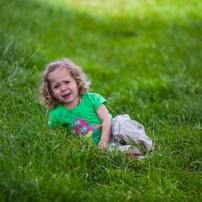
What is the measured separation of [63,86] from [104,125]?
0.58m

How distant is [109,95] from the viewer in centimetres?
400

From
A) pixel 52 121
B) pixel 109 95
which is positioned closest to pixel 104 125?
pixel 52 121

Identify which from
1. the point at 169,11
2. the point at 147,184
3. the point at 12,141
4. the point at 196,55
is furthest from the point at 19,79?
the point at 169,11

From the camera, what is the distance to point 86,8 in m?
8.74

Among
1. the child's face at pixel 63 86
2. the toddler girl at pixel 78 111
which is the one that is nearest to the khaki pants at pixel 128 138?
the toddler girl at pixel 78 111

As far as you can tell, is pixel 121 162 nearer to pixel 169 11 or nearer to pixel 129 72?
pixel 129 72

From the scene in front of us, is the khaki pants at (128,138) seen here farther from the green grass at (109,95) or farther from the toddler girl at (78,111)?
the green grass at (109,95)

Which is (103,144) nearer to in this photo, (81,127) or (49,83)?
(81,127)

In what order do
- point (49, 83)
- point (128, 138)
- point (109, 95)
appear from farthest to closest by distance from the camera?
point (109, 95)
point (49, 83)
point (128, 138)

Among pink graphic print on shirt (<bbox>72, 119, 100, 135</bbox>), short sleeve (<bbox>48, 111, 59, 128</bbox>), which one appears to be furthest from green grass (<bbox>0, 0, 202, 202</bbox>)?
pink graphic print on shirt (<bbox>72, 119, 100, 135</bbox>)

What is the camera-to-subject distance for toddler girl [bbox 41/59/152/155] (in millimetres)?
2512

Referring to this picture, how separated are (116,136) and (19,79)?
1.82m

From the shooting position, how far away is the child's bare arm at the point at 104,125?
2455 millimetres

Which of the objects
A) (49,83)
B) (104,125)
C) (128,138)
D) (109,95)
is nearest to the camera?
(128,138)
